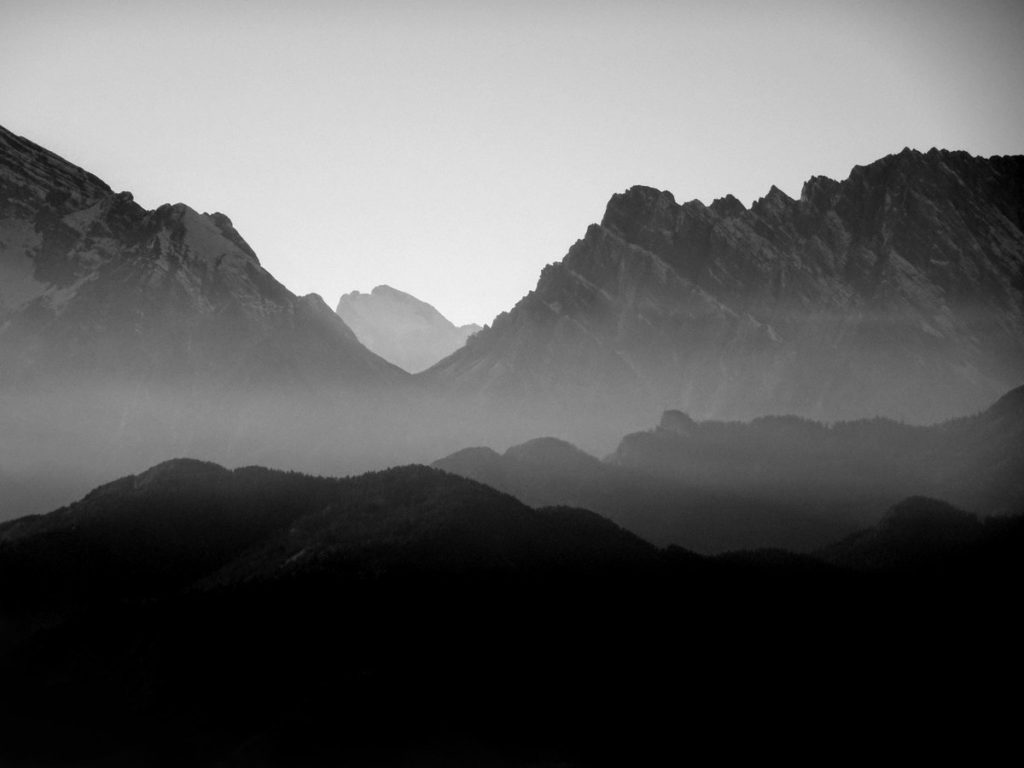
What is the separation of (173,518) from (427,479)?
36.6m

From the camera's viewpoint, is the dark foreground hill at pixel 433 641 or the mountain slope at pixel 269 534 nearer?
the dark foreground hill at pixel 433 641

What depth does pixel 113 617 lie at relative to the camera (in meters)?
142

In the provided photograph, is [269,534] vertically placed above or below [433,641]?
above

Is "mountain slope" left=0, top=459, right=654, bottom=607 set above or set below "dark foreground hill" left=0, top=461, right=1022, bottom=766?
above

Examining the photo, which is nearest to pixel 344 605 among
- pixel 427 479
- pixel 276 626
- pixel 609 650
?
pixel 276 626

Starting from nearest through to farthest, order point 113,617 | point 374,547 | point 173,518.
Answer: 1. point 113,617
2. point 374,547
3. point 173,518

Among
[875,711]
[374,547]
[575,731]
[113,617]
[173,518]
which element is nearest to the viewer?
[575,731]

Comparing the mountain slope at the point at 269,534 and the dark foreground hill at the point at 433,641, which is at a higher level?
the mountain slope at the point at 269,534

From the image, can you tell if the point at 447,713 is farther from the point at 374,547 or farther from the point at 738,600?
the point at 738,600

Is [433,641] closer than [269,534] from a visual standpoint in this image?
Yes

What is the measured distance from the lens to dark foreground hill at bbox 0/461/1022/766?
11919 cm

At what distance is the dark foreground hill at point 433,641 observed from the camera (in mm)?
119188

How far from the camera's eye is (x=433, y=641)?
133 m

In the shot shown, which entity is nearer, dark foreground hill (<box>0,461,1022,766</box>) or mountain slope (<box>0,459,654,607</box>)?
dark foreground hill (<box>0,461,1022,766</box>)
